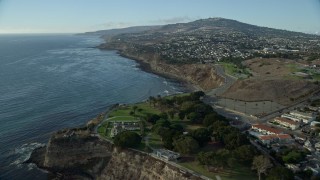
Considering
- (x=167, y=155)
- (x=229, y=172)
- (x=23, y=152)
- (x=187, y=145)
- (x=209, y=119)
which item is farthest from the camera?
(x=209, y=119)

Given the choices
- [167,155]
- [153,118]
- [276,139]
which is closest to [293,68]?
[276,139]

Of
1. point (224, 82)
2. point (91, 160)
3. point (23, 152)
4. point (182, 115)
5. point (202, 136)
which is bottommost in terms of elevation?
point (23, 152)

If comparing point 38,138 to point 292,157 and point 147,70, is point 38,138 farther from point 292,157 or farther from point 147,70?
point 147,70

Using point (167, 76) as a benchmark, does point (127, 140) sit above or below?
above

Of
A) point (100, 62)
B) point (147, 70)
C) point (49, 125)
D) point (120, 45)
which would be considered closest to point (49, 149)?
point (49, 125)

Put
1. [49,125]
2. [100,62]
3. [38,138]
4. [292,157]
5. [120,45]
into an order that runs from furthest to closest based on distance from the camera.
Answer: [120,45] < [100,62] < [49,125] < [38,138] < [292,157]

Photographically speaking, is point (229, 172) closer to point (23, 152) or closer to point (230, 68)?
point (23, 152)

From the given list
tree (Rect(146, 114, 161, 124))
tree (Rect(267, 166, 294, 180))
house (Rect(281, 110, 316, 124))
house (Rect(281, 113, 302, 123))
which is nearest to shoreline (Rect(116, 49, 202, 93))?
house (Rect(281, 113, 302, 123))
